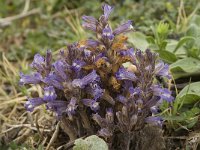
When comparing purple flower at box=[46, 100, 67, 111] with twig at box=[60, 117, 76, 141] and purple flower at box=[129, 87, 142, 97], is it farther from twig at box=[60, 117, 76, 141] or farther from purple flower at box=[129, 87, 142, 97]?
purple flower at box=[129, 87, 142, 97]

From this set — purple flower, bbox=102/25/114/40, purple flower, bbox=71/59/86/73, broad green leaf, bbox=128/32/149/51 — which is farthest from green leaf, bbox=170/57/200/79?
purple flower, bbox=71/59/86/73

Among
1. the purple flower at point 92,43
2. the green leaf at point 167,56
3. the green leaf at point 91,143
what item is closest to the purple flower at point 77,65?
the purple flower at point 92,43

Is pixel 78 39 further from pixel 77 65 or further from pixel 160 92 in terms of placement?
pixel 160 92

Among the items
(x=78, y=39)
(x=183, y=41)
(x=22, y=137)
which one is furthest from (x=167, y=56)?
(x=22, y=137)

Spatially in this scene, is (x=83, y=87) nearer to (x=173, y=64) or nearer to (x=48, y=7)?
(x=173, y=64)

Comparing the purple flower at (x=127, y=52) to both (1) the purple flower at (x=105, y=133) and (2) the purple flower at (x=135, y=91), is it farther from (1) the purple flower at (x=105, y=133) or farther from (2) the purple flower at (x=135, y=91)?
(1) the purple flower at (x=105, y=133)

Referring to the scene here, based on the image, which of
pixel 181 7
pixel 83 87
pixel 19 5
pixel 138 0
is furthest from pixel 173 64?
pixel 19 5
